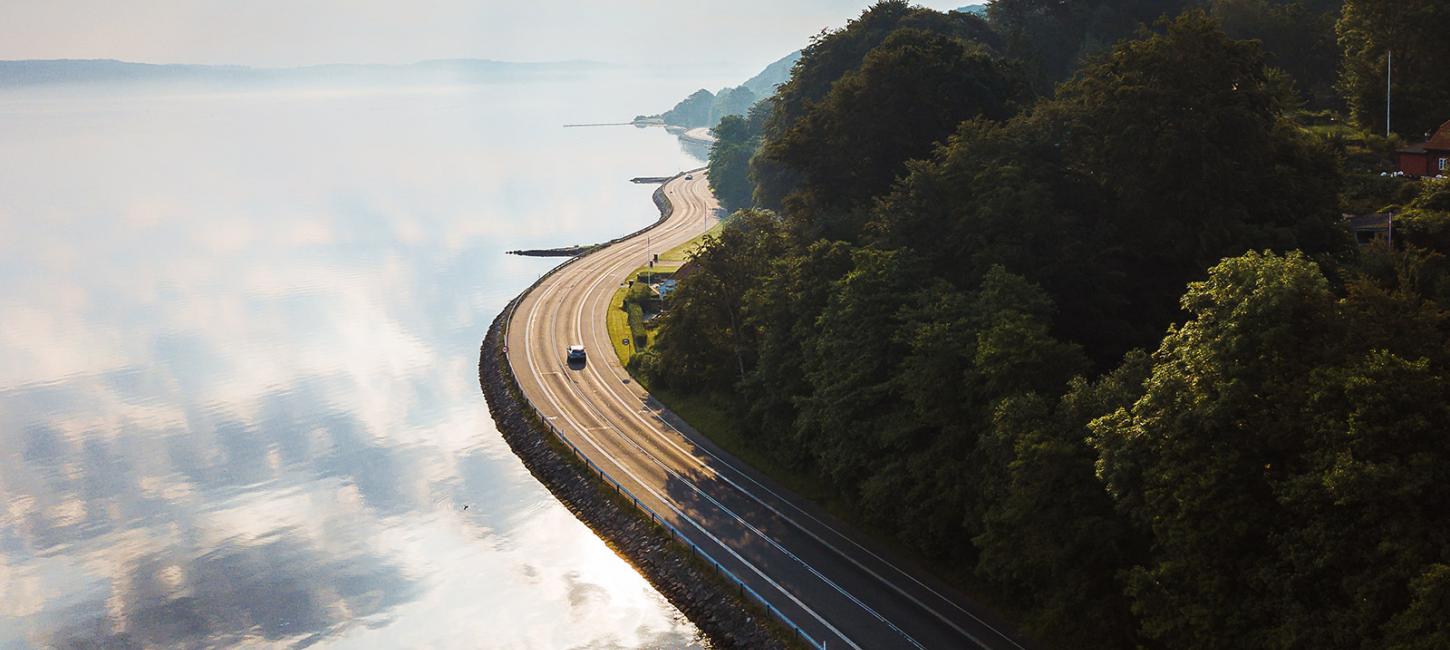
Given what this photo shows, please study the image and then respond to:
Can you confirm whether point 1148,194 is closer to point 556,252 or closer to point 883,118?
point 883,118

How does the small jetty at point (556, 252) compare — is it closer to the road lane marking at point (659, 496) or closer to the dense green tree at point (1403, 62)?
the road lane marking at point (659, 496)

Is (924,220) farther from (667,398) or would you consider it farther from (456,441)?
(456,441)

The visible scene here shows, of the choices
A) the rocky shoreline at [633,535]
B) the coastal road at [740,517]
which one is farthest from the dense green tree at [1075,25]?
the rocky shoreline at [633,535]

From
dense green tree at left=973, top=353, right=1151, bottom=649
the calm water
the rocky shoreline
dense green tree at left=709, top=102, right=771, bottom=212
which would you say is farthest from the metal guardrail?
dense green tree at left=709, top=102, right=771, bottom=212

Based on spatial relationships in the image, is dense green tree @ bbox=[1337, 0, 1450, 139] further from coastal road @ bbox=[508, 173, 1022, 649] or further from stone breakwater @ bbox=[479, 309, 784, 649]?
stone breakwater @ bbox=[479, 309, 784, 649]

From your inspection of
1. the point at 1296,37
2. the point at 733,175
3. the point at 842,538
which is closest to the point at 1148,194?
the point at 842,538

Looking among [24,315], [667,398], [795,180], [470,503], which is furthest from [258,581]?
[795,180]
